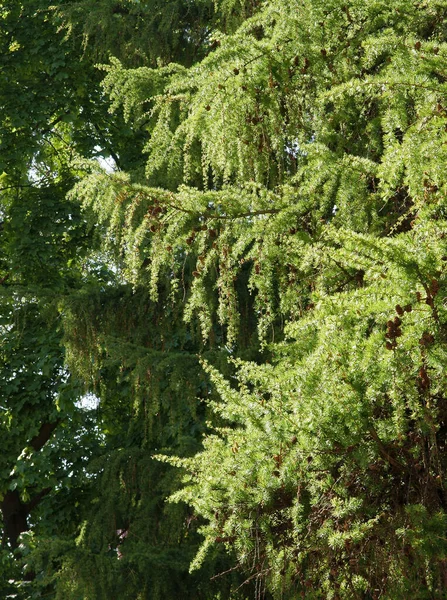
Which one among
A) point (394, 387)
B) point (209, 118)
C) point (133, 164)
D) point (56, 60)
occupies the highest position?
point (56, 60)

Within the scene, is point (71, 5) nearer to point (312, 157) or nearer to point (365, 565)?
point (312, 157)

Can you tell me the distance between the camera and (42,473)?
30.3 feet

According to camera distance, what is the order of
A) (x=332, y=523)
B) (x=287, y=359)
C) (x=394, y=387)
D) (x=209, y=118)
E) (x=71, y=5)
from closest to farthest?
(x=394, y=387) → (x=332, y=523) → (x=287, y=359) → (x=209, y=118) → (x=71, y=5)

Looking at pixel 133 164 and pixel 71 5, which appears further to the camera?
pixel 133 164

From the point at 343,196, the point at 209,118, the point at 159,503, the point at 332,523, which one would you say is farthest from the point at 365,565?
the point at 159,503

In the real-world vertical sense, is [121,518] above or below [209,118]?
below

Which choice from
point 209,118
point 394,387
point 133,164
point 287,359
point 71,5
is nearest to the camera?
point 394,387

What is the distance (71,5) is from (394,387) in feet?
23.1

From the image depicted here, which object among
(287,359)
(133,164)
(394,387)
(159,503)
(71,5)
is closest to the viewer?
(394,387)

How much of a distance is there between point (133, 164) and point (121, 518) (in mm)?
4151

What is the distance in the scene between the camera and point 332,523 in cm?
278

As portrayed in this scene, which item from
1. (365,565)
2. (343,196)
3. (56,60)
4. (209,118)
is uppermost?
(56,60)

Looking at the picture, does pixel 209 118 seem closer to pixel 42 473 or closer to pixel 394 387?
pixel 394 387

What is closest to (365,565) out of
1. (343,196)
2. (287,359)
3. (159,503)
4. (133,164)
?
(287,359)
